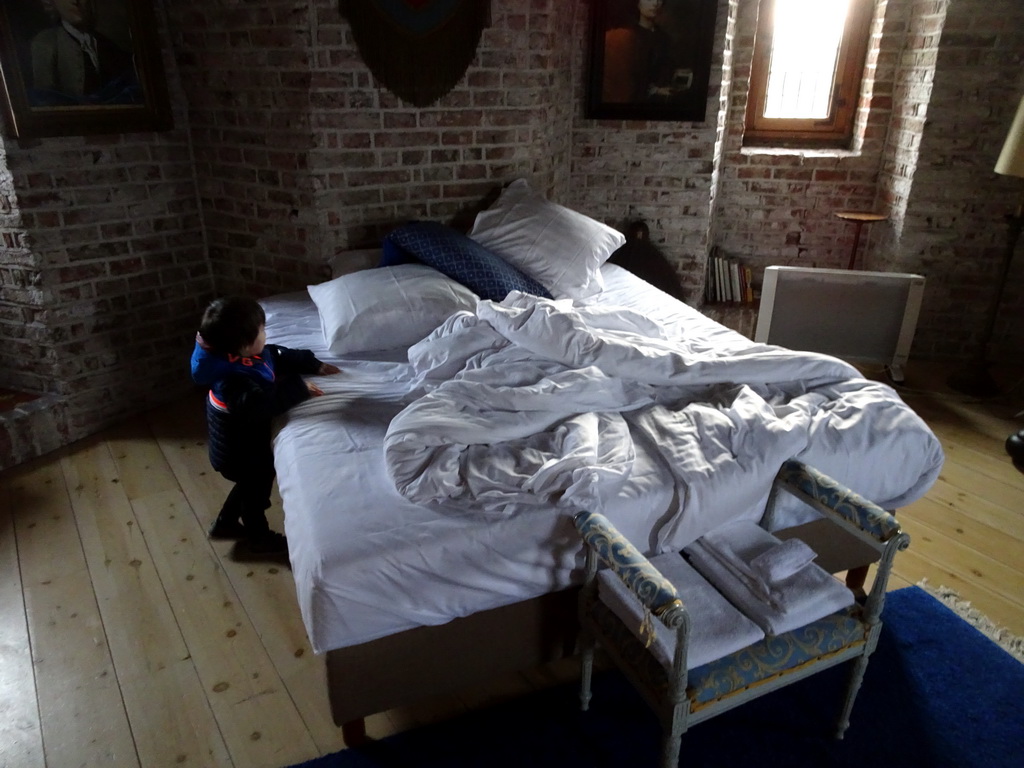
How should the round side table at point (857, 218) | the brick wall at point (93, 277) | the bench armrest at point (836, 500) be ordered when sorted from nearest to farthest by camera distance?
the bench armrest at point (836, 500), the brick wall at point (93, 277), the round side table at point (857, 218)

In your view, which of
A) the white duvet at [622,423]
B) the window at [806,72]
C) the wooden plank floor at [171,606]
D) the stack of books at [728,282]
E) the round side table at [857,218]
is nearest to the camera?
the white duvet at [622,423]

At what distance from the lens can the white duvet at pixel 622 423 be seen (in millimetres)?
1626

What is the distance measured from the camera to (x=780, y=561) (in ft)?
5.16

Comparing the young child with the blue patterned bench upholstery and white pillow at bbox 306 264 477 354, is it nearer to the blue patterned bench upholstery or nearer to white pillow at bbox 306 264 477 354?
white pillow at bbox 306 264 477 354

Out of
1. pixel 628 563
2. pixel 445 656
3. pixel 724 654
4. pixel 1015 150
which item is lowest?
pixel 445 656

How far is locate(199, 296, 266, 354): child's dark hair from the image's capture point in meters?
2.04

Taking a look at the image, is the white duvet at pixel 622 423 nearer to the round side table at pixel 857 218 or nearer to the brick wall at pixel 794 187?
the round side table at pixel 857 218

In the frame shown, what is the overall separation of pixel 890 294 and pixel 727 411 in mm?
2121

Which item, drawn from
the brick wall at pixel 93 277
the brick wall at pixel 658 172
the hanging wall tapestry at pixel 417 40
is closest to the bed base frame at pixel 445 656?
the brick wall at pixel 93 277

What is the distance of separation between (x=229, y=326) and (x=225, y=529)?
809 mm

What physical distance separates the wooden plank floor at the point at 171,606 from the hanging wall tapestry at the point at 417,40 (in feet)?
5.73

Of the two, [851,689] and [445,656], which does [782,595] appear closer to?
[851,689]

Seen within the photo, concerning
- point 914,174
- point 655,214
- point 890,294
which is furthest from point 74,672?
point 914,174

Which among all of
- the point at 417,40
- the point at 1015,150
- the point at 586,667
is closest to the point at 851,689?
the point at 586,667
